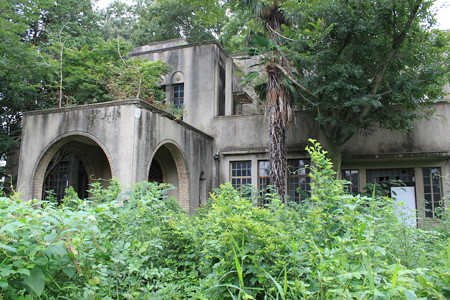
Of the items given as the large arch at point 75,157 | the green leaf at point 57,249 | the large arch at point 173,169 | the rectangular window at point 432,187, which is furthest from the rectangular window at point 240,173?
the green leaf at point 57,249

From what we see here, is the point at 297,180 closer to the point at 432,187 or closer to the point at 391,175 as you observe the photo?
the point at 391,175

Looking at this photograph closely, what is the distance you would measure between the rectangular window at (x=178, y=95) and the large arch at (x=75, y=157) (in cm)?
379

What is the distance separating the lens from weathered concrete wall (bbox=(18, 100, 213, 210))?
33.2 feet

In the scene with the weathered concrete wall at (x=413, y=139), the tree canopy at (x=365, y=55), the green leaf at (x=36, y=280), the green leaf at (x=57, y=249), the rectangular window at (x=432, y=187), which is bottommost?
the green leaf at (x=36, y=280)

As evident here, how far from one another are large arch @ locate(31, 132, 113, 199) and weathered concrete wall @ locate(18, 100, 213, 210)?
3cm

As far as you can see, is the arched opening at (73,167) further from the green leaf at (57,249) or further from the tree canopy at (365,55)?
the green leaf at (57,249)

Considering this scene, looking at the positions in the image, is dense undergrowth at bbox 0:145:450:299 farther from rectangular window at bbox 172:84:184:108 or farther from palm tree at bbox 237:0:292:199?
rectangular window at bbox 172:84:184:108

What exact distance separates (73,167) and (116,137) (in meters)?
6.52

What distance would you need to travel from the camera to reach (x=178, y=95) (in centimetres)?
1628

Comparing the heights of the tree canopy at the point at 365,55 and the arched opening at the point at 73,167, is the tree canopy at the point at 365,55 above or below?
above

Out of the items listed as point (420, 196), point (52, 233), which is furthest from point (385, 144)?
point (52, 233)

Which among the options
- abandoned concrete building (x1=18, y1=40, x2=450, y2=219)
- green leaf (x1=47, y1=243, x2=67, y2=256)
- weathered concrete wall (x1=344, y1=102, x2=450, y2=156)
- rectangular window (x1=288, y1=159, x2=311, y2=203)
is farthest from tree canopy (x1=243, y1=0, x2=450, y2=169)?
green leaf (x1=47, y1=243, x2=67, y2=256)

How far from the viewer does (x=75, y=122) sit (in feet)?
36.1

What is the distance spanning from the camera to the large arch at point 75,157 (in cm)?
Answer: 1127
